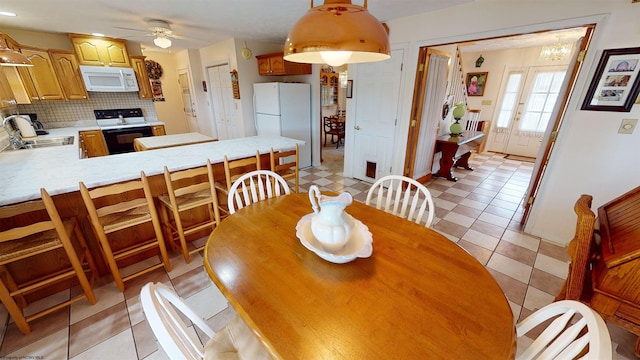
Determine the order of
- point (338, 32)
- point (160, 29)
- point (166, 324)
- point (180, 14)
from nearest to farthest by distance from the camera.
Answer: point (166, 324), point (338, 32), point (180, 14), point (160, 29)

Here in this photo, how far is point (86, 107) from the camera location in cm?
420

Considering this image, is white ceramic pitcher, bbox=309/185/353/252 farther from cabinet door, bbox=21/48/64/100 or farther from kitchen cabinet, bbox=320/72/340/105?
kitchen cabinet, bbox=320/72/340/105

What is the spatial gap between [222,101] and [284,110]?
198 cm

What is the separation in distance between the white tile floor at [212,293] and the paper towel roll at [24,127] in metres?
2.75

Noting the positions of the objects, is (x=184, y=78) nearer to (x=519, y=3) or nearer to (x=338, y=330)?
(x=519, y=3)

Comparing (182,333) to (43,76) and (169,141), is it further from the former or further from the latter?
(43,76)

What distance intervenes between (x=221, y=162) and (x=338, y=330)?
5.90ft

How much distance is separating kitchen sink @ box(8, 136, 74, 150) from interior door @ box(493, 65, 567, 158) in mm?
7925

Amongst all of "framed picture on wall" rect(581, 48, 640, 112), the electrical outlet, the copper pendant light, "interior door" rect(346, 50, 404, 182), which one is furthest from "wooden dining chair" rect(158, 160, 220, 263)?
the electrical outlet

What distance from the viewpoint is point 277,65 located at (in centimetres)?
411

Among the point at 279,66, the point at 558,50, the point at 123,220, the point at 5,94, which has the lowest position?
the point at 123,220

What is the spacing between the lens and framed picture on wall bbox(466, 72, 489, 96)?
5.53 meters

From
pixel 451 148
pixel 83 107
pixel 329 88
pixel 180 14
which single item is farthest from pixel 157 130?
pixel 451 148

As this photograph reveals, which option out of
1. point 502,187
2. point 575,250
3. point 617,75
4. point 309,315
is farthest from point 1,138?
point 502,187
